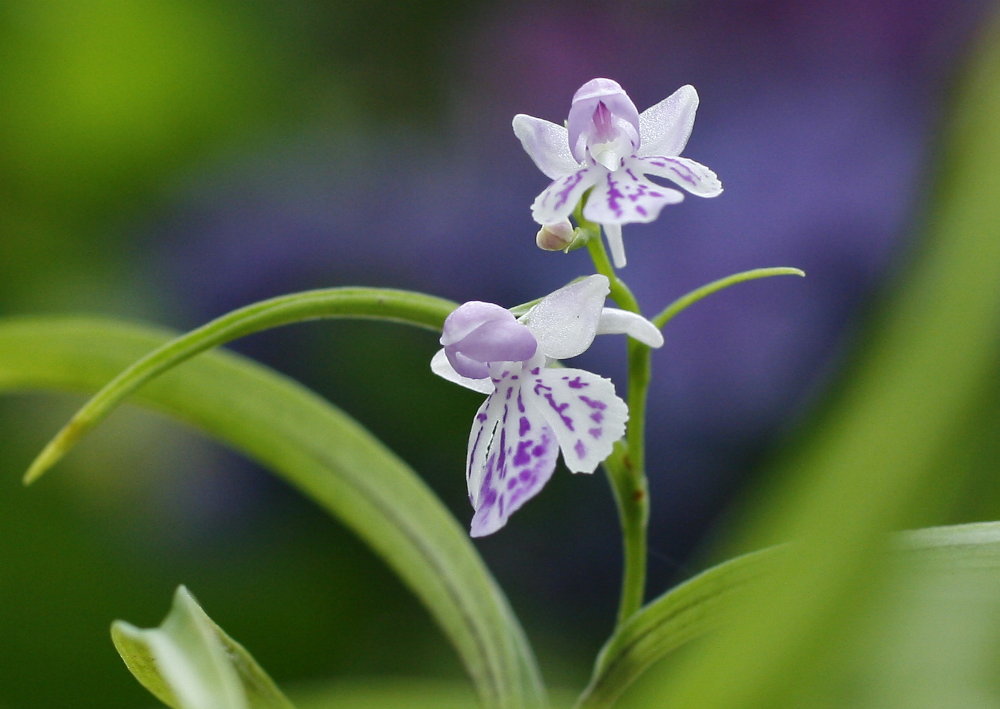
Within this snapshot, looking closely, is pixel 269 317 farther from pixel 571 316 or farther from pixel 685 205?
pixel 685 205

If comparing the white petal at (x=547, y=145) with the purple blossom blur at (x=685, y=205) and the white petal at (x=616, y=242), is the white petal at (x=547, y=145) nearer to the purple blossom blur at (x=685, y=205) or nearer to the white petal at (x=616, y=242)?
the white petal at (x=616, y=242)

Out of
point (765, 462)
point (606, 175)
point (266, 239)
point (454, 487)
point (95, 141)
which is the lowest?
point (765, 462)

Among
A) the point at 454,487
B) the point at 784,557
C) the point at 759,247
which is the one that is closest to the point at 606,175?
the point at 784,557

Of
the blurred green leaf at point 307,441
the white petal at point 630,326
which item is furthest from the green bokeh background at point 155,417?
the white petal at point 630,326

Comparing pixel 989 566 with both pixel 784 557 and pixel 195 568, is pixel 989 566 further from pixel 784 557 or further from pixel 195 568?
pixel 195 568

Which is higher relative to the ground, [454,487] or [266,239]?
[266,239]

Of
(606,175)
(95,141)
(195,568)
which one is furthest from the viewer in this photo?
(95,141)

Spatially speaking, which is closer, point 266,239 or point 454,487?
point 454,487
